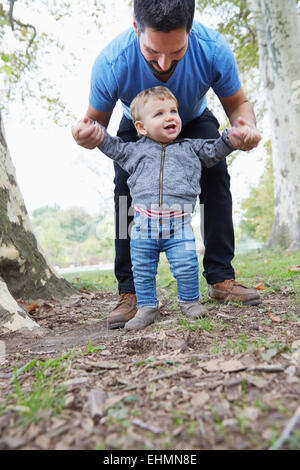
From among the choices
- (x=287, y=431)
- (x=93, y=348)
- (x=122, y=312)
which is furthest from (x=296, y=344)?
(x=122, y=312)

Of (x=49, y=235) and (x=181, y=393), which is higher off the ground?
(x=181, y=393)

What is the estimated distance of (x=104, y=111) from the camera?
2.72 m

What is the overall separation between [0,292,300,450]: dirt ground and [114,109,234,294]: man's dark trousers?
66 cm

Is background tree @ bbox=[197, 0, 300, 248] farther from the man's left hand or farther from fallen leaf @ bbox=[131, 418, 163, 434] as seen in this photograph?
fallen leaf @ bbox=[131, 418, 163, 434]

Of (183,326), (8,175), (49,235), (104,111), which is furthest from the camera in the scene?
(49,235)

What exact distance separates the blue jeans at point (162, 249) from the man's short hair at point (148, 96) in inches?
29.0

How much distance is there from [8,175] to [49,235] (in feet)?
126

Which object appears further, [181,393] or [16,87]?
[16,87]

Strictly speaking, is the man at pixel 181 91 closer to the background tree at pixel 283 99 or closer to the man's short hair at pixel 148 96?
the man's short hair at pixel 148 96

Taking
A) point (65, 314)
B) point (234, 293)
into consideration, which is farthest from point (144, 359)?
point (65, 314)

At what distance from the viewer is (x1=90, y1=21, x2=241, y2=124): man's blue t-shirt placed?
2490 millimetres

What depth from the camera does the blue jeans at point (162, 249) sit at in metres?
→ 2.48

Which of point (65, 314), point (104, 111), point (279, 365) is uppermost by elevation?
point (104, 111)
